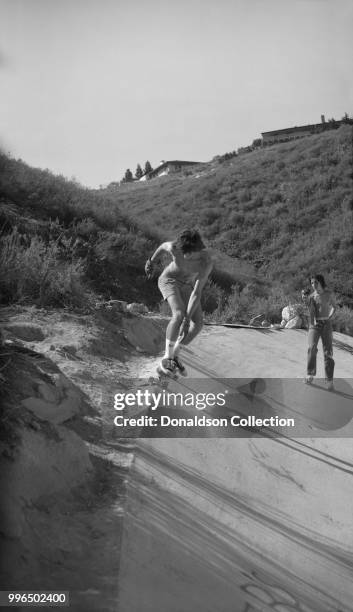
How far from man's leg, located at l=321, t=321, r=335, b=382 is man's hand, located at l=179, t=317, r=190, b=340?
3.18m

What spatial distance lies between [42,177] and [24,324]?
9876 mm

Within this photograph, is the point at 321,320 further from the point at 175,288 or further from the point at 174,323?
the point at 174,323

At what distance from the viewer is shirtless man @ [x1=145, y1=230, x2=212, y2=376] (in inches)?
249

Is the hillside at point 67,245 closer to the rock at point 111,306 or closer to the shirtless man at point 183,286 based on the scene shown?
the rock at point 111,306

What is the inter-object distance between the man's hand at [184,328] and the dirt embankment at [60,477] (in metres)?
0.88

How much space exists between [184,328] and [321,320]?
10.7 feet

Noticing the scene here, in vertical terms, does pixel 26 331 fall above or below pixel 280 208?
below

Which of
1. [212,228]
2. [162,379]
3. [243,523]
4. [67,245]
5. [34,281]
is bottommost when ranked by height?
[243,523]

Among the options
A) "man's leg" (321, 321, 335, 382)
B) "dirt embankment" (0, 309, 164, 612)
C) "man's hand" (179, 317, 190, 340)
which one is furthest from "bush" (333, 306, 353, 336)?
"dirt embankment" (0, 309, 164, 612)

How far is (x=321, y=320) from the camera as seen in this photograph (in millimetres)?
9047

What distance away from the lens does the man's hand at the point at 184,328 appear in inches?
257

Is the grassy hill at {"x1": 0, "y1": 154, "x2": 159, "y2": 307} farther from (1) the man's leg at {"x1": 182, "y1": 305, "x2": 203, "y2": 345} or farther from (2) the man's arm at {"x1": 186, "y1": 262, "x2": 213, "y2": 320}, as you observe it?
(2) the man's arm at {"x1": 186, "y1": 262, "x2": 213, "y2": 320}

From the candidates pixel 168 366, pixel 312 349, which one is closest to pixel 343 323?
pixel 312 349

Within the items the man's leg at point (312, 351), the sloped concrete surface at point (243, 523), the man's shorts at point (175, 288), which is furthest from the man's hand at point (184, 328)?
the man's leg at point (312, 351)
